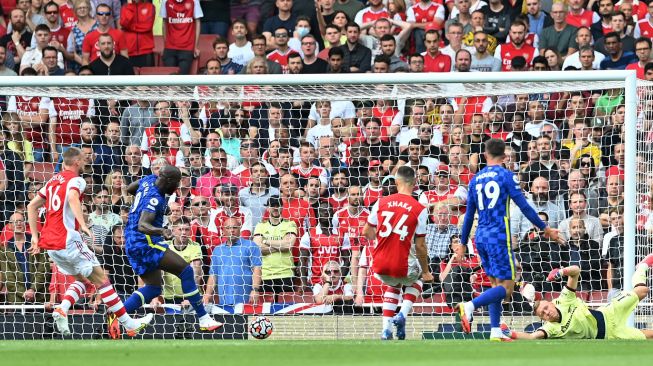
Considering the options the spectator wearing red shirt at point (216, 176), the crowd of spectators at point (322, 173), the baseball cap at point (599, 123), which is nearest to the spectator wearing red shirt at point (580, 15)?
the crowd of spectators at point (322, 173)

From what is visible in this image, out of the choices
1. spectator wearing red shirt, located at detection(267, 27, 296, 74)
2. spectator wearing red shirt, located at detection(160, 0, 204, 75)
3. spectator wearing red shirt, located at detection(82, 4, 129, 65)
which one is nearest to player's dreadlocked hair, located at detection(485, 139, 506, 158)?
spectator wearing red shirt, located at detection(267, 27, 296, 74)

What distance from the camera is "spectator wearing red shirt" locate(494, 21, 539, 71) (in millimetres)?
18234

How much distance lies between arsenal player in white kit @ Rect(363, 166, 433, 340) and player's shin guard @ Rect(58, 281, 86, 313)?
10.8 feet

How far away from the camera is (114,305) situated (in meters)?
13.1

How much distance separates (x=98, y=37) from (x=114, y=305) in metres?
Answer: 7.79

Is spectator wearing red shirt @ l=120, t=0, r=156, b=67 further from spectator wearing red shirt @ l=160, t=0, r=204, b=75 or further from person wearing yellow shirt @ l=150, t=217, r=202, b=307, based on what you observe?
person wearing yellow shirt @ l=150, t=217, r=202, b=307

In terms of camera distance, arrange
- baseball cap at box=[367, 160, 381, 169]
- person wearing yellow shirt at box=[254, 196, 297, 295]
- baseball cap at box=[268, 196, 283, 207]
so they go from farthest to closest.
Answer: baseball cap at box=[367, 160, 381, 169] → baseball cap at box=[268, 196, 283, 207] → person wearing yellow shirt at box=[254, 196, 297, 295]

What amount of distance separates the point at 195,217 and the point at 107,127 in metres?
1.78

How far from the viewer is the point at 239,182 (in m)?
15.7

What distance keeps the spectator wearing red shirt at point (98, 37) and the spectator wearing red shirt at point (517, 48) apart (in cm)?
612

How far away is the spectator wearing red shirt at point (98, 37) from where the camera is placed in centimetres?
1983

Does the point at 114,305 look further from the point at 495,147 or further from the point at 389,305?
the point at 495,147

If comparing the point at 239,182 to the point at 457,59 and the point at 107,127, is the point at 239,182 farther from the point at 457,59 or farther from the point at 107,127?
the point at 457,59

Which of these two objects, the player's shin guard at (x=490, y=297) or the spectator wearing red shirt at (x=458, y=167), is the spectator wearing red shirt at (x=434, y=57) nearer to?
the spectator wearing red shirt at (x=458, y=167)
